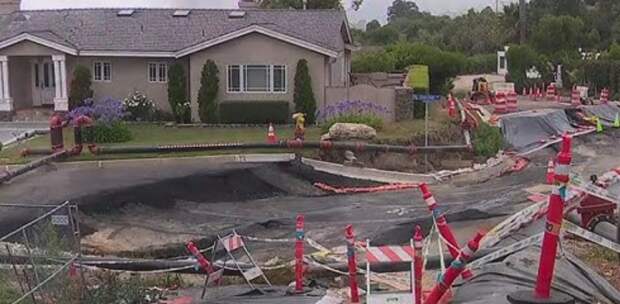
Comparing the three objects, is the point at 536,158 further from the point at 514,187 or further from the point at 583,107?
the point at 583,107

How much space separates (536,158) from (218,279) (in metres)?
20.1

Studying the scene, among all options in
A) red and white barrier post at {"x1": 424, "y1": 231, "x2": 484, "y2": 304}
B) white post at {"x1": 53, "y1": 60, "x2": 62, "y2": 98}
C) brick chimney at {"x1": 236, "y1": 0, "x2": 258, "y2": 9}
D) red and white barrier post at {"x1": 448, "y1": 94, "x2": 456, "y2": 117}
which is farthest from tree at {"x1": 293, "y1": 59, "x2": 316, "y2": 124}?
red and white barrier post at {"x1": 424, "y1": 231, "x2": 484, "y2": 304}

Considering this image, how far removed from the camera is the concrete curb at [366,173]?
81.6ft

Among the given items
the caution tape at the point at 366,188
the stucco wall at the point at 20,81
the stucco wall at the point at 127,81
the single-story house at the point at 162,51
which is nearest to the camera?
the caution tape at the point at 366,188

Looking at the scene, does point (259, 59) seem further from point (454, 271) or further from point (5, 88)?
point (454, 271)

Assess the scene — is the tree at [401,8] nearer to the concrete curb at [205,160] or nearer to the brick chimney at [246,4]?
the brick chimney at [246,4]

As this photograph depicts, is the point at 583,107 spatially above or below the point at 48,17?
below

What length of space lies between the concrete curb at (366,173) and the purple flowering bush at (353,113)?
3.86m

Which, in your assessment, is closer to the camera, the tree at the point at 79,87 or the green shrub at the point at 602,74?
the tree at the point at 79,87

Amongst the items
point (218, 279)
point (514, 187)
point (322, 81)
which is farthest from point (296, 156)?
point (218, 279)

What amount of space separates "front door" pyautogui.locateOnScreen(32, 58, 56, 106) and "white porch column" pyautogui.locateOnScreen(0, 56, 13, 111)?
Result: 5.07ft

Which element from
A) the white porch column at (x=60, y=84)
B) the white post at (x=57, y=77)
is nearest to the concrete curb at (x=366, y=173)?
the white porch column at (x=60, y=84)

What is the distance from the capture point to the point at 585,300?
27.6ft

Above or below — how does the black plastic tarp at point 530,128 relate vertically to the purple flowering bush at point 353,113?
below
